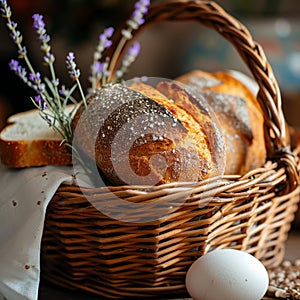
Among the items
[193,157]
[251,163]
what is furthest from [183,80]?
[193,157]

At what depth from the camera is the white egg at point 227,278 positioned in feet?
3.22

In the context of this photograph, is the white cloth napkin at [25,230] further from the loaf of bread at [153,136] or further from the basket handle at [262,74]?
the basket handle at [262,74]

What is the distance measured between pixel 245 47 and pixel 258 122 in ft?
0.61

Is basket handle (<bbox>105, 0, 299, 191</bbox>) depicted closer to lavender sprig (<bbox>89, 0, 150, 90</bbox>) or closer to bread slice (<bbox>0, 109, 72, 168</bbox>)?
lavender sprig (<bbox>89, 0, 150, 90</bbox>)

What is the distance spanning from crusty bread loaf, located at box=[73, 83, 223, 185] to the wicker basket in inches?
2.2

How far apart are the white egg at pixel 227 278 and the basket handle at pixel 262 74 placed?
210 mm

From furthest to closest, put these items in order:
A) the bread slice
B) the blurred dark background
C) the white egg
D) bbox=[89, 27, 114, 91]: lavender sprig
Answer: the blurred dark background → bbox=[89, 27, 114, 91]: lavender sprig → the bread slice → the white egg

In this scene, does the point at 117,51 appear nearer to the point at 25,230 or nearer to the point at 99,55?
the point at 99,55

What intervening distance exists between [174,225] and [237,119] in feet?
1.11

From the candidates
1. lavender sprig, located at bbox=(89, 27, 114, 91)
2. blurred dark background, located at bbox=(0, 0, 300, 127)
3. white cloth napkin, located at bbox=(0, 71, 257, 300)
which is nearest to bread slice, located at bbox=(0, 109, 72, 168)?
white cloth napkin, located at bbox=(0, 71, 257, 300)

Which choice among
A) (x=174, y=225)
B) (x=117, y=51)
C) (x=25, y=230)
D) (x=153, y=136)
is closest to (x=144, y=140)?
(x=153, y=136)

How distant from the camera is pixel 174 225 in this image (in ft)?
3.34

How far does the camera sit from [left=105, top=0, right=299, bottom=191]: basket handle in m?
1.16

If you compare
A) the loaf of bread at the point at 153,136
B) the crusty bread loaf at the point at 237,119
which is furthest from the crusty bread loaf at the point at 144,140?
the crusty bread loaf at the point at 237,119
